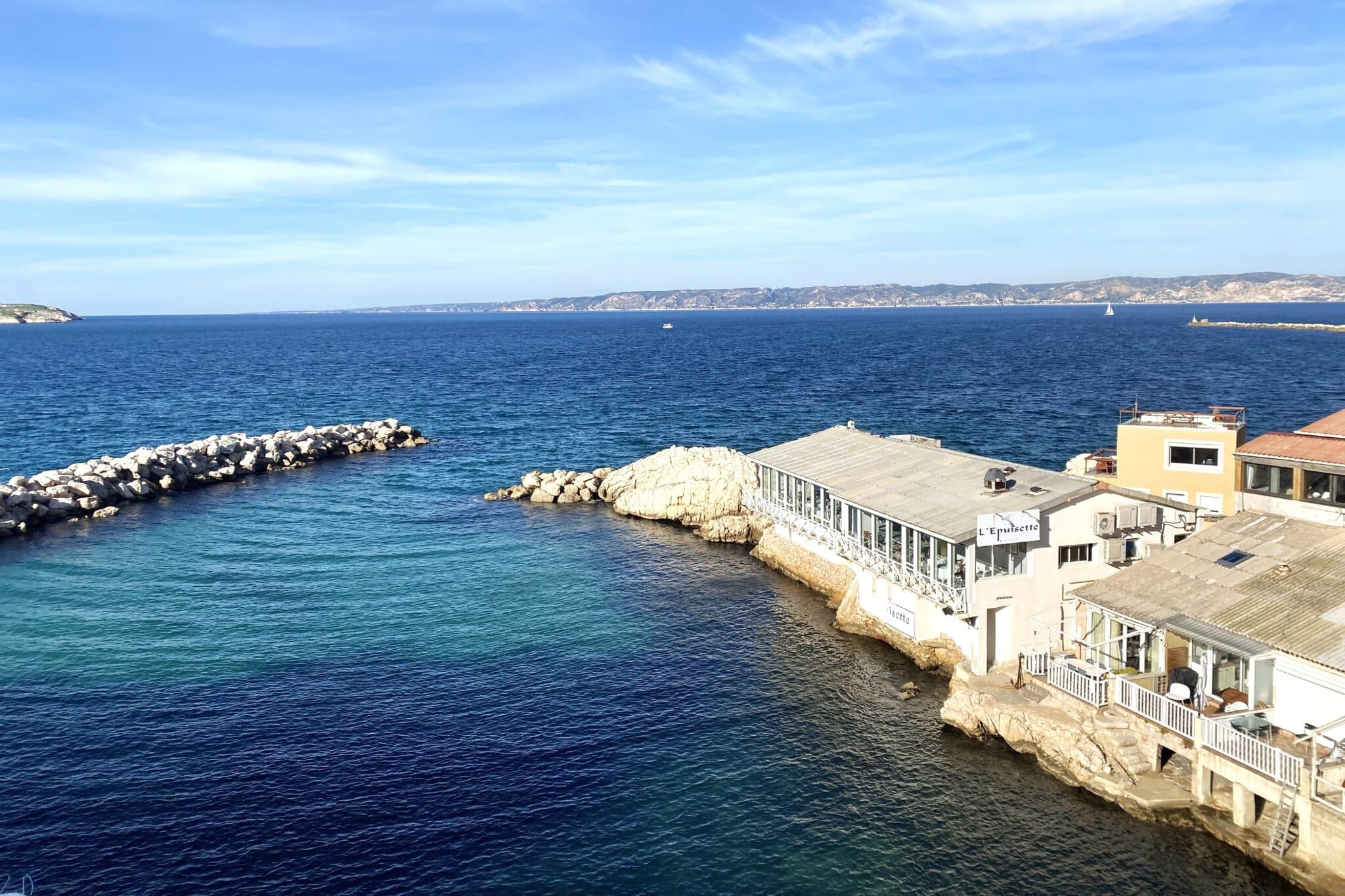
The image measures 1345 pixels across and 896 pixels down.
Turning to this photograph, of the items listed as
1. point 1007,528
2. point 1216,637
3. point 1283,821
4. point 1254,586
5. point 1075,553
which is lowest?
point 1283,821

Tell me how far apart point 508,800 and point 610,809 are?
3238 mm

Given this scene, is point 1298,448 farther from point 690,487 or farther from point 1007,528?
point 690,487

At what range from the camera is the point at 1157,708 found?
28578 mm

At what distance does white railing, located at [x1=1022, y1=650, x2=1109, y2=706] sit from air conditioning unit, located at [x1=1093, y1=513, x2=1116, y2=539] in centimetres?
607

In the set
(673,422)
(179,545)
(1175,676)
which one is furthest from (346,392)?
(1175,676)

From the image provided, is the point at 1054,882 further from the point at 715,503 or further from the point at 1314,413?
the point at 1314,413

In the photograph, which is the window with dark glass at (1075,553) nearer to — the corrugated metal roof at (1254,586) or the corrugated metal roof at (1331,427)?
the corrugated metal roof at (1254,586)

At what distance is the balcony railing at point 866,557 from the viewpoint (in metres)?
37.2

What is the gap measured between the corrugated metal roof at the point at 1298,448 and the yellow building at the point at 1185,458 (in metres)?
2.97

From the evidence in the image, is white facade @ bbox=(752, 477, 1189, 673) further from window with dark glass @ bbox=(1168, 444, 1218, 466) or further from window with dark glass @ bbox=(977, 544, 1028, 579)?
window with dark glass @ bbox=(1168, 444, 1218, 466)

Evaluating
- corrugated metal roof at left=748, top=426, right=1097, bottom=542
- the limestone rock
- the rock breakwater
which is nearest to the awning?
corrugated metal roof at left=748, top=426, right=1097, bottom=542

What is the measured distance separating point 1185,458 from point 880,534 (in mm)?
13640

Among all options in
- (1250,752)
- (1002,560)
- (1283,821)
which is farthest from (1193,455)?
(1283,821)

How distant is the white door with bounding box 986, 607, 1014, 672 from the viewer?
3641 cm
